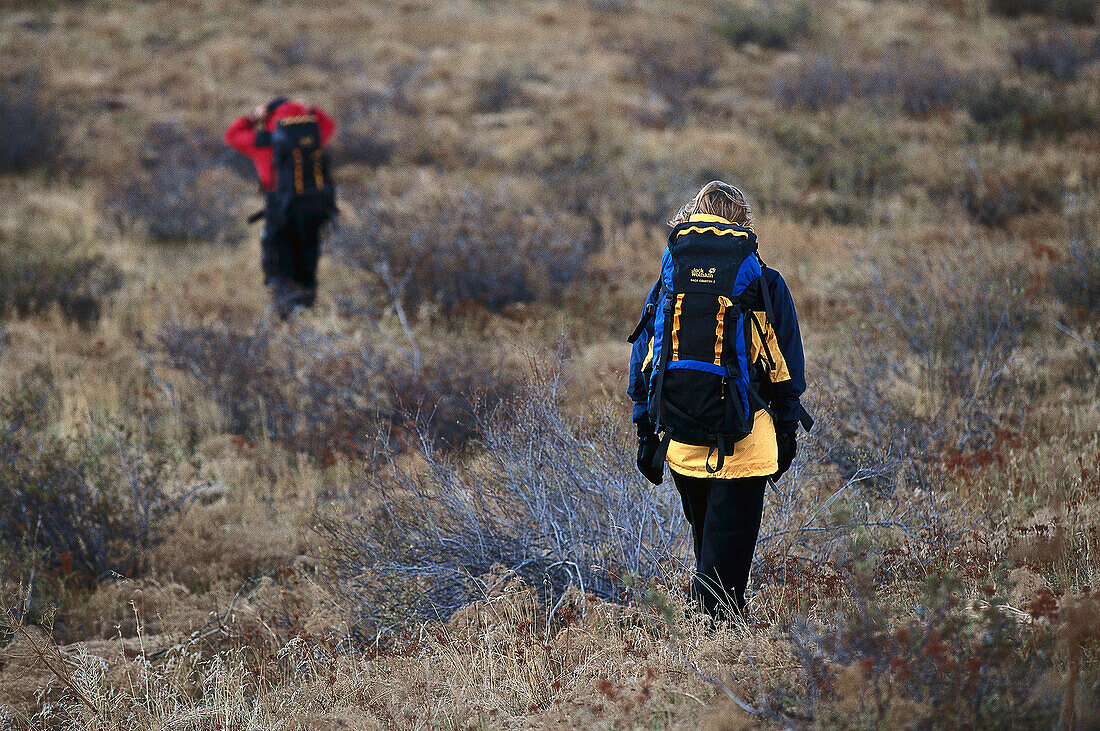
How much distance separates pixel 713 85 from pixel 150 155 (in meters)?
9.11

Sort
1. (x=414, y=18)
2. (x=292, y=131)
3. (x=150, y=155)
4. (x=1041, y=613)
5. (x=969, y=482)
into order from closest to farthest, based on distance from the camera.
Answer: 1. (x=1041, y=613)
2. (x=969, y=482)
3. (x=292, y=131)
4. (x=150, y=155)
5. (x=414, y=18)

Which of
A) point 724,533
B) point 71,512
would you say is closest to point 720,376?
point 724,533

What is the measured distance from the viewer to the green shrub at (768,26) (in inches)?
684

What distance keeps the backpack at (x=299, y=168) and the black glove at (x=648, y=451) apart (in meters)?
4.69

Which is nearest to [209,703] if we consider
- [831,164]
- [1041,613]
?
[1041,613]

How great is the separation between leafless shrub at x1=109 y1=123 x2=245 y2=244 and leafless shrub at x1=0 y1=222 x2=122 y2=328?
186 centimetres

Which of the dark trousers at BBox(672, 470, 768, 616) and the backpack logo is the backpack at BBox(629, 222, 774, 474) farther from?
the dark trousers at BBox(672, 470, 768, 616)

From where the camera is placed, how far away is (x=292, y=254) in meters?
7.22

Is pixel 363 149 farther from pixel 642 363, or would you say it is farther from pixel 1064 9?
pixel 1064 9

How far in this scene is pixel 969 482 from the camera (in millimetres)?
4180

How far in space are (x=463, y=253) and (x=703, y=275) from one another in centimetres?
525

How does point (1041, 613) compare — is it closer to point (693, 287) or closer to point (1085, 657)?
point (1085, 657)

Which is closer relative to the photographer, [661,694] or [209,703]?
[661,694]

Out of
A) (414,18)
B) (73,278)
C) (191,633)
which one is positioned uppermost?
(414,18)
